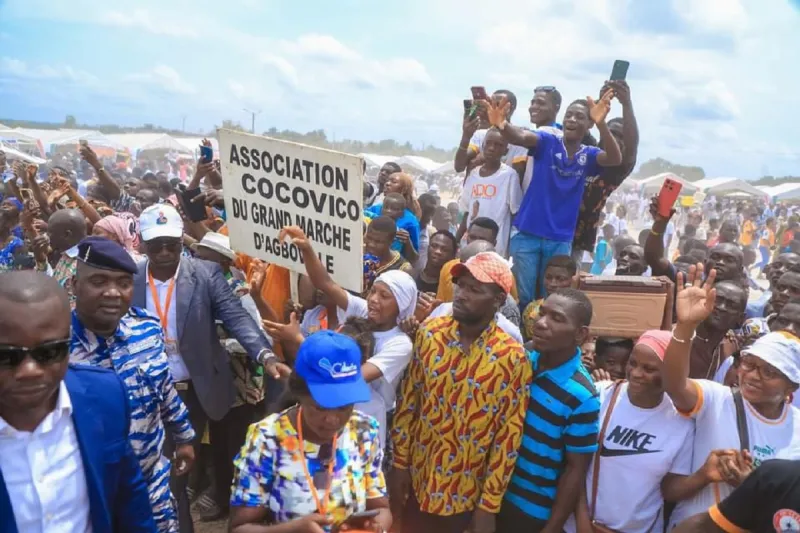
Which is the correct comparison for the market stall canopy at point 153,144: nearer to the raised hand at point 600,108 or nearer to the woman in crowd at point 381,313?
the raised hand at point 600,108

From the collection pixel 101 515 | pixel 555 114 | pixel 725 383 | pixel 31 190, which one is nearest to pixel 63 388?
pixel 101 515

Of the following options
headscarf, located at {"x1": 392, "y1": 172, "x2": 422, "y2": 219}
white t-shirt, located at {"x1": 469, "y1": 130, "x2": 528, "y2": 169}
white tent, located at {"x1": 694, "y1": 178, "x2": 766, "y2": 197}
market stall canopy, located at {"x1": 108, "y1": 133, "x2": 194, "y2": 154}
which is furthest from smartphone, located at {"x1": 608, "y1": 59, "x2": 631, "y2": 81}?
white tent, located at {"x1": 694, "y1": 178, "x2": 766, "y2": 197}

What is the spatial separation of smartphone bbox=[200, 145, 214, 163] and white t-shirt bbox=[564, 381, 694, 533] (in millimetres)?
3741

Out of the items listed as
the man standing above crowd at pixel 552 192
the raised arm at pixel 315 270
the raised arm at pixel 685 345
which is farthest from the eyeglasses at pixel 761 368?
the man standing above crowd at pixel 552 192

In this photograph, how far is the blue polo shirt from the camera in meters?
5.52

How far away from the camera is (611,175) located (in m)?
5.75

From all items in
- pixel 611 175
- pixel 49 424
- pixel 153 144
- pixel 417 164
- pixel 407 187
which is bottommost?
pixel 153 144

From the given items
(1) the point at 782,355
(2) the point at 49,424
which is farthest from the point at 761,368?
(2) the point at 49,424

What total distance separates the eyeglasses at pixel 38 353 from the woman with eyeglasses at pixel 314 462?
0.75 metres

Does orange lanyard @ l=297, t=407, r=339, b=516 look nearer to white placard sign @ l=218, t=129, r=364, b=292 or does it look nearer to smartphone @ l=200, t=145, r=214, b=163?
white placard sign @ l=218, t=129, r=364, b=292

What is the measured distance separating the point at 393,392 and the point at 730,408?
1.67 metres

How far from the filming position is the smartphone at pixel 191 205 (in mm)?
5082

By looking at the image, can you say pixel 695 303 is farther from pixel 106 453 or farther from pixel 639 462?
pixel 106 453

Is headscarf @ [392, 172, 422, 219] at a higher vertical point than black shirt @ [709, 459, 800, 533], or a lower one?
higher
